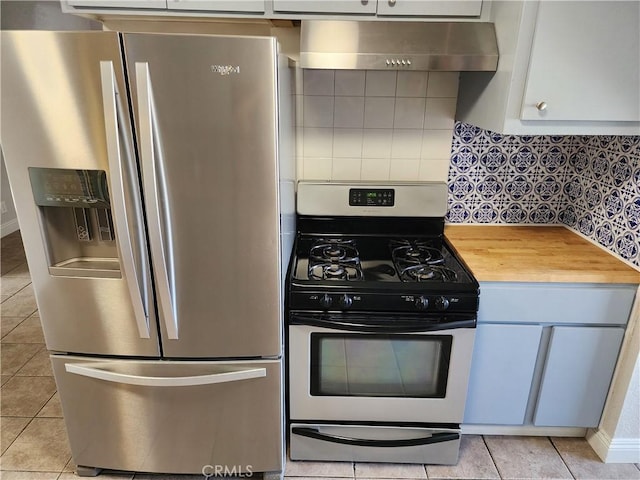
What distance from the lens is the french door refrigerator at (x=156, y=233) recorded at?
133 centimetres

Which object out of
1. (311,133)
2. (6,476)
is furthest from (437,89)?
(6,476)

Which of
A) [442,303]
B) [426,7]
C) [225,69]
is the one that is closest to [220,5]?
[225,69]

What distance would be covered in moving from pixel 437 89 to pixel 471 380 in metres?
1.34

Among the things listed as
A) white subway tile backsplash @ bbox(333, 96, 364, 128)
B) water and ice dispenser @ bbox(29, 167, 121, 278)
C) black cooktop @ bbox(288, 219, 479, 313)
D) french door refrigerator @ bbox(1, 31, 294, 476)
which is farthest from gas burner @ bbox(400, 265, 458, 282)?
water and ice dispenser @ bbox(29, 167, 121, 278)

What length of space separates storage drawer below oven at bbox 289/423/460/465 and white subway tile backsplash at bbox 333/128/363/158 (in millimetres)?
1261

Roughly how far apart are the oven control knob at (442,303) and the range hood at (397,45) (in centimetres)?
87

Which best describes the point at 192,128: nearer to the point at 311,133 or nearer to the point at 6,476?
the point at 311,133

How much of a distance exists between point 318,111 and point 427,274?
3.09 feet

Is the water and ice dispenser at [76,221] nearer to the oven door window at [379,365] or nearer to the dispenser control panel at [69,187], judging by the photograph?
the dispenser control panel at [69,187]

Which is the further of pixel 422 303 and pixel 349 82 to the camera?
pixel 349 82

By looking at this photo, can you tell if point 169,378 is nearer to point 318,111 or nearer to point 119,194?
point 119,194

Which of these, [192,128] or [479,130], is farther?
[479,130]

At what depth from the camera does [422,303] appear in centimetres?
171

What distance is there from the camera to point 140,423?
1.76 m
